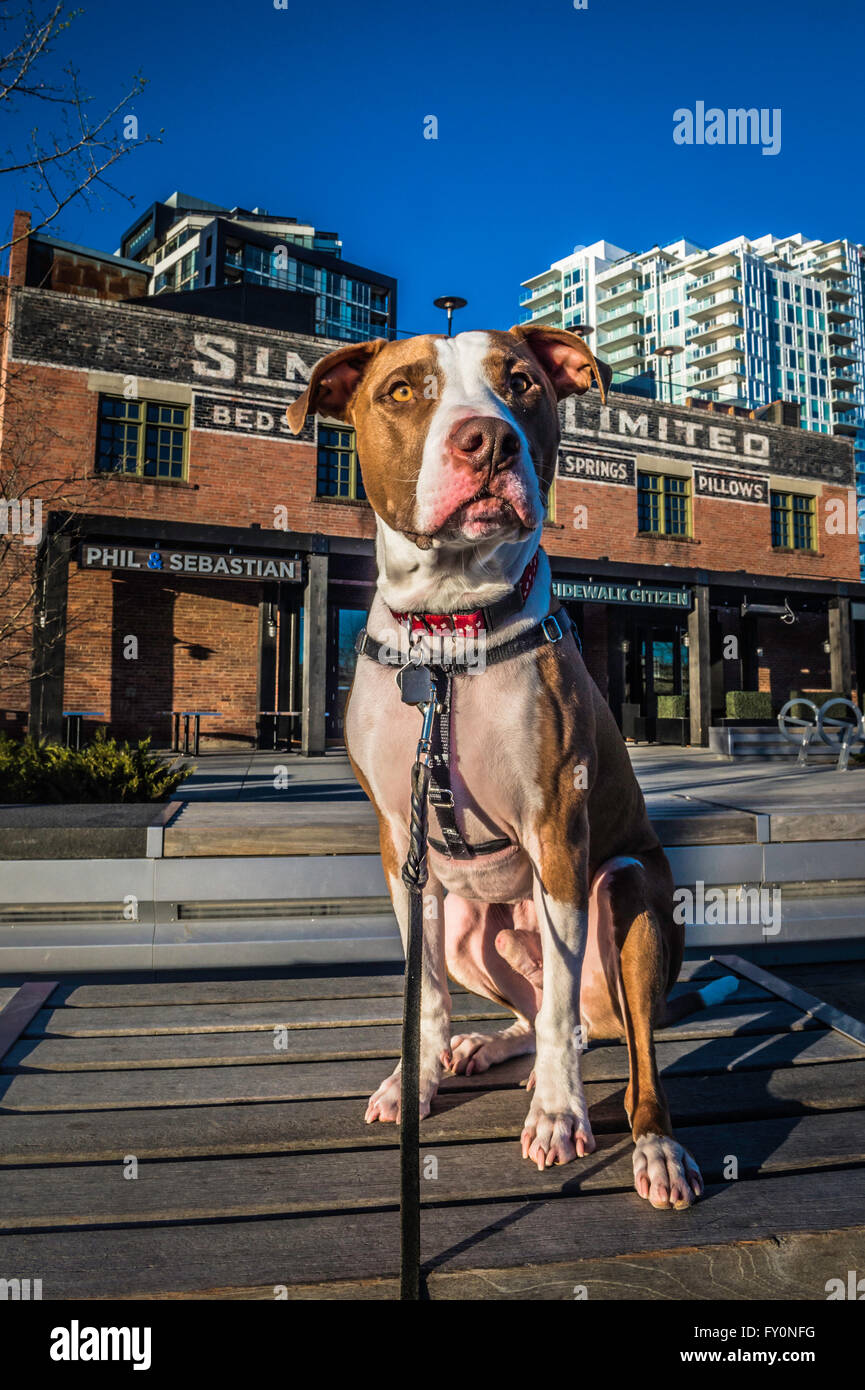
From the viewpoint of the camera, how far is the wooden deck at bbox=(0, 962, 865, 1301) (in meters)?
1.25

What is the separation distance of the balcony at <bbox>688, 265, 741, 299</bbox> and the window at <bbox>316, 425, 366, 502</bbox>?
243 feet

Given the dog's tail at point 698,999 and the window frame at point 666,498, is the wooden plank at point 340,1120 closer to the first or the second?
the dog's tail at point 698,999

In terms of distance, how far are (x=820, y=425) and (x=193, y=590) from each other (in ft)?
263

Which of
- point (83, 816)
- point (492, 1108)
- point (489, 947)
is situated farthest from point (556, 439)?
point (83, 816)

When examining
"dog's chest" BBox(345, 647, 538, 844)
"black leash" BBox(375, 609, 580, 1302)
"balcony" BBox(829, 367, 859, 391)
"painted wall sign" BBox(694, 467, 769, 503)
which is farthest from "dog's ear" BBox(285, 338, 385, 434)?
"balcony" BBox(829, 367, 859, 391)

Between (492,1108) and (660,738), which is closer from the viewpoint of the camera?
(492,1108)

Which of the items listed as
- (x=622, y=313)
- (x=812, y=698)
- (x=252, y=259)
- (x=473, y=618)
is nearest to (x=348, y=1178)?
(x=473, y=618)

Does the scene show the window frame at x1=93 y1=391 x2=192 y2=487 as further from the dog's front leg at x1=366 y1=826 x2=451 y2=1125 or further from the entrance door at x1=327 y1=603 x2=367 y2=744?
the dog's front leg at x1=366 y1=826 x2=451 y2=1125

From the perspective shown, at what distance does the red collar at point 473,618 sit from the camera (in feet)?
5.72

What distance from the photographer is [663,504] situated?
18.7m

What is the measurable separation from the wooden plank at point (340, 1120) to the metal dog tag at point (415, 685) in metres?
0.91

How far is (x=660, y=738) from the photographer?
54.0 ft

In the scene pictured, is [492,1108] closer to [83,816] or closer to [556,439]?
[556,439]

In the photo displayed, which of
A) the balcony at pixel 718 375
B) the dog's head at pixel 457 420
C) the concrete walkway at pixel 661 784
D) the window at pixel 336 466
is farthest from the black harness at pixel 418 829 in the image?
the balcony at pixel 718 375
